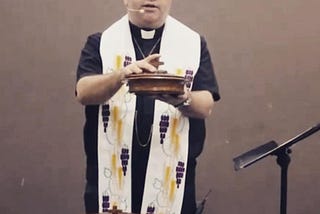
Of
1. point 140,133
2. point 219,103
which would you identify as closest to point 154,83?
point 140,133

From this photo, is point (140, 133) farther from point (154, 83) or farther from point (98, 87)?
point (154, 83)

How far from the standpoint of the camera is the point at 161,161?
2641mm

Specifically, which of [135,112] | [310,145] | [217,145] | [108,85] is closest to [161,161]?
[135,112]

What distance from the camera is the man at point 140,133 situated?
2625mm

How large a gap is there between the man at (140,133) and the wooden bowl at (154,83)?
26 centimetres

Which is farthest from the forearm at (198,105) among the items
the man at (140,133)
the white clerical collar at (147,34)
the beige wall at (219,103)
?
the beige wall at (219,103)

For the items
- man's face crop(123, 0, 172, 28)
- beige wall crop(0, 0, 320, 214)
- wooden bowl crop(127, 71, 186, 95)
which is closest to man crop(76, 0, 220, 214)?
man's face crop(123, 0, 172, 28)

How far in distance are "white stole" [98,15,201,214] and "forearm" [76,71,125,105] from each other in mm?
98

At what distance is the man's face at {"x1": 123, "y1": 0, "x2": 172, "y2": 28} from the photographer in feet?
8.52

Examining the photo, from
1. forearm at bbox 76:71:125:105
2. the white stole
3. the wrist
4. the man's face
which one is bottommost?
the white stole

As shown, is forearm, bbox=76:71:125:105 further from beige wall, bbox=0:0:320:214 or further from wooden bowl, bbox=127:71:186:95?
beige wall, bbox=0:0:320:214

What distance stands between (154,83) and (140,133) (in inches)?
14.3

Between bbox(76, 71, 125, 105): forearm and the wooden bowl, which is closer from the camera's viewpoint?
the wooden bowl

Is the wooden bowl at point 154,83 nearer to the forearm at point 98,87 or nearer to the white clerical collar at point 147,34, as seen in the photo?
the forearm at point 98,87
